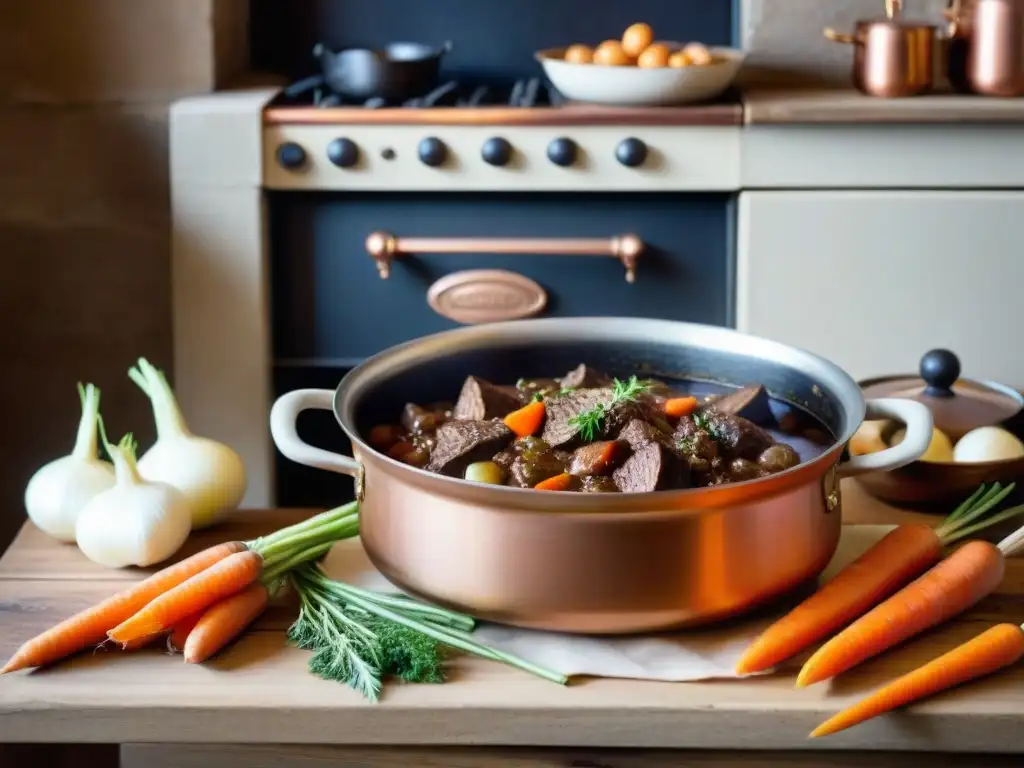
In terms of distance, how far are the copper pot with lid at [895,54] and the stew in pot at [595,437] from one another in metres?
1.22

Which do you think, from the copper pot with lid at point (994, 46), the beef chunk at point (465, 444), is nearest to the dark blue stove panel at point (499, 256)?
the copper pot with lid at point (994, 46)

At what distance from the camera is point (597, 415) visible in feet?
4.20

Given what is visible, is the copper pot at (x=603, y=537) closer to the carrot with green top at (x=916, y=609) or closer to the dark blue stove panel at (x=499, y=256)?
the carrot with green top at (x=916, y=609)

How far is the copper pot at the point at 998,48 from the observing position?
241 cm

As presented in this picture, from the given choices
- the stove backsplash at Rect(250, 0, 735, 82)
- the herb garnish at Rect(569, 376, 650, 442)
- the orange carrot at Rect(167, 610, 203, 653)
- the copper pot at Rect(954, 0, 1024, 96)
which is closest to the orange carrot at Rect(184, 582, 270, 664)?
the orange carrot at Rect(167, 610, 203, 653)

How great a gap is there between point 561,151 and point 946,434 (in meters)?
1.05

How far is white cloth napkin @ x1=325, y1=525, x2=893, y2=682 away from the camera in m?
1.13

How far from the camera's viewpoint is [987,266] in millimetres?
2457

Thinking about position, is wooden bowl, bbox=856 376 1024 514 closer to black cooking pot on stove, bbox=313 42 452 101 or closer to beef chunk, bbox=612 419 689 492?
beef chunk, bbox=612 419 689 492

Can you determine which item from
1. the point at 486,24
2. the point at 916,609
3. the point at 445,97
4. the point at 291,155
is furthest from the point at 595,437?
the point at 486,24

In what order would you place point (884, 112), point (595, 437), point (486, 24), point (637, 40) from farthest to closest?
point (486, 24) < point (637, 40) < point (884, 112) < point (595, 437)

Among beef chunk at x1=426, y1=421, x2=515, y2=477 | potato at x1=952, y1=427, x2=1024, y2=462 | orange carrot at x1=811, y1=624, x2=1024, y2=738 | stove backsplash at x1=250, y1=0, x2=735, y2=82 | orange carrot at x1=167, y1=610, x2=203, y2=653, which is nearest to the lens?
orange carrot at x1=811, y1=624, x2=1024, y2=738

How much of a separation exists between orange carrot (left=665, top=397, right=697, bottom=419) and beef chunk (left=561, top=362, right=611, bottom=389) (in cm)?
8

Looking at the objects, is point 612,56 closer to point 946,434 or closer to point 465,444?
point 946,434
